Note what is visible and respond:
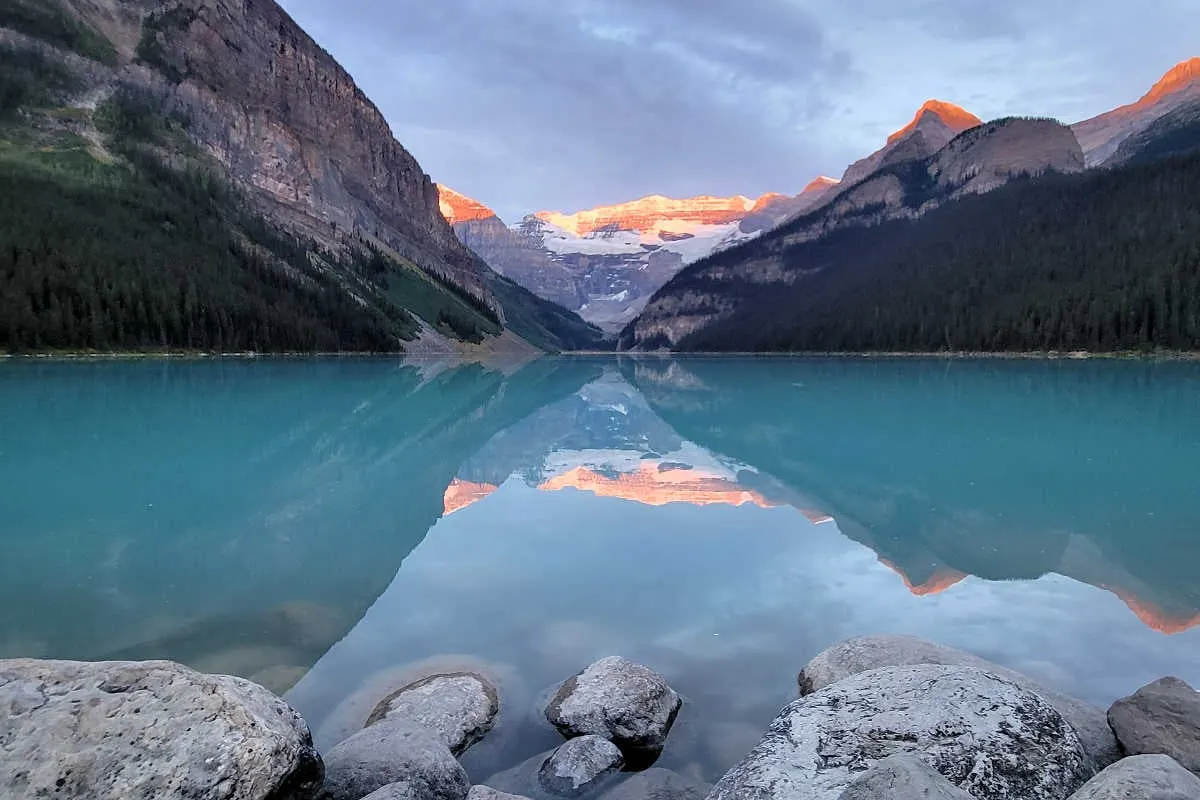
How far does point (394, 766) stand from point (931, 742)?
4.73 m

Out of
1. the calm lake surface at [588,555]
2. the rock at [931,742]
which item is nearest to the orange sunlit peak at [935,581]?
the calm lake surface at [588,555]

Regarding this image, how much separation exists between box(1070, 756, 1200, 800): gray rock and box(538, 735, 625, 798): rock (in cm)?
425

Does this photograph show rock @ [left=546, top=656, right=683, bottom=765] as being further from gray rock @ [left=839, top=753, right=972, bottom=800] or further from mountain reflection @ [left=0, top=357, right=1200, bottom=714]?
gray rock @ [left=839, top=753, right=972, bottom=800]

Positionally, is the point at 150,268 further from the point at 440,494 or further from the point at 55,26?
the point at 440,494

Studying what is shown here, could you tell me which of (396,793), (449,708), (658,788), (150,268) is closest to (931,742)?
(658,788)

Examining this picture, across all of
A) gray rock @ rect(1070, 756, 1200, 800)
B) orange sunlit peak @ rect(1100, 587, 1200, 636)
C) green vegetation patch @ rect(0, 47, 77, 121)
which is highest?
green vegetation patch @ rect(0, 47, 77, 121)

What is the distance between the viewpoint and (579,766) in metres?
7.30

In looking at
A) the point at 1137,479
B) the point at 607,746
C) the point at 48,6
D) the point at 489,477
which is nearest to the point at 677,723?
the point at 607,746

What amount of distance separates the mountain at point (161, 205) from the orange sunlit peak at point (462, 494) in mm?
94780

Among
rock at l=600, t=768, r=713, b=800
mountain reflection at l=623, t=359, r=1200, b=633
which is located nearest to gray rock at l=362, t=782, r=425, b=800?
rock at l=600, t=768, r=713, b=800

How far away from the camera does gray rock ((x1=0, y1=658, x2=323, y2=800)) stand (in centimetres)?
516

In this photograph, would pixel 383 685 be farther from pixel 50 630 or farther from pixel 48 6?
pixel 48 6

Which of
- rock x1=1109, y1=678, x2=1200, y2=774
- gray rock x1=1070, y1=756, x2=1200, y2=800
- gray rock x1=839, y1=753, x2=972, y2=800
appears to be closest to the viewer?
gray rock x1=839, y1=753, x2=972, y2=800

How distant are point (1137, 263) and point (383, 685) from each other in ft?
500
